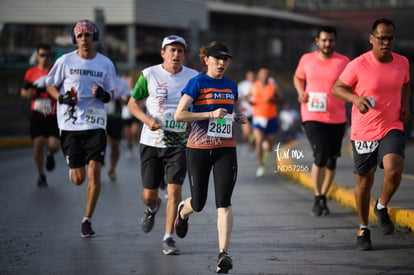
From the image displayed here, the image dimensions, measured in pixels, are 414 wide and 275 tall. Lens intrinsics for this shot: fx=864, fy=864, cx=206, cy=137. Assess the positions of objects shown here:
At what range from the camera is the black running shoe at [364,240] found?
7.84 meters

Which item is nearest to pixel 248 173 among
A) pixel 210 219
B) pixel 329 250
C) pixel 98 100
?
pixel 210 219

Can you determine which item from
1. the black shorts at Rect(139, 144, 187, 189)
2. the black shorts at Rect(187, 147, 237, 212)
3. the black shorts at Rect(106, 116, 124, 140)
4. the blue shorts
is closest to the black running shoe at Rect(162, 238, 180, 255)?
the black shorts at Rect(187, 147, 237, 212)

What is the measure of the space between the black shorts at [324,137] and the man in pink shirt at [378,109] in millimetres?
2111

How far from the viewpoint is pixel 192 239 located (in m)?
8.67

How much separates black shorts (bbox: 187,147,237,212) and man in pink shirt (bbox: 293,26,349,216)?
306cm

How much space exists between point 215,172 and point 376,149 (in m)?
1.70

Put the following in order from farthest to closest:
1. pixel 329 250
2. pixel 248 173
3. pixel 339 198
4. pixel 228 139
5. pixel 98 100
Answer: pixel 248 173
pixel 339 198
pixel 98 100
pixel 329 250
pixel 228 139

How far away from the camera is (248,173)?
16.1 meters

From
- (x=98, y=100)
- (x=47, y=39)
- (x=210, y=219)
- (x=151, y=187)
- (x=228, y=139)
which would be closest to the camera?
(x=228, y=139)

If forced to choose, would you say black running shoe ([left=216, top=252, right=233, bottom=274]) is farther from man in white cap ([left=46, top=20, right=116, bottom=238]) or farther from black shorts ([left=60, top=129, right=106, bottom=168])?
black shorts ([left=60, top=129, right=106, bottom=168])

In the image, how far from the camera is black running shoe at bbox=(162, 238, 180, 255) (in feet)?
25.7

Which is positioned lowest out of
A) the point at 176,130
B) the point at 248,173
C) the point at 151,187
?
the point at 248,173

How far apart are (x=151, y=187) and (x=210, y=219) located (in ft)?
5.94

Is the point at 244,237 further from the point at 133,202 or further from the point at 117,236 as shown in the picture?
the point at 133,202
